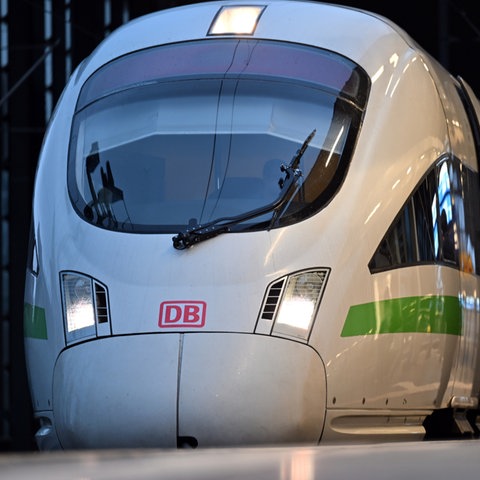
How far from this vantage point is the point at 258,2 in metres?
6.79

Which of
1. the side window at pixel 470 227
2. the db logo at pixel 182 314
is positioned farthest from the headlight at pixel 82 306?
the side window at pixel 470 227

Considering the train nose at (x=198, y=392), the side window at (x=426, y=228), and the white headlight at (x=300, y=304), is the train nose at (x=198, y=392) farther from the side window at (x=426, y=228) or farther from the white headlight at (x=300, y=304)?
the side window at (x=426, y=228)

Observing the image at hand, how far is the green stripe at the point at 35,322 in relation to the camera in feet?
18.5

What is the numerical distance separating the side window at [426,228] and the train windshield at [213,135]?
1.18 ft

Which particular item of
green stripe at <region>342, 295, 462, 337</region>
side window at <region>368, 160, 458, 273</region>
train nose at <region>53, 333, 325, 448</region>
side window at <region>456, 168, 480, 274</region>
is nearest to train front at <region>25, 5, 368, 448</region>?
train nose at <region>53, 333, 325, 448</region>

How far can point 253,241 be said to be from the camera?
5379 mm

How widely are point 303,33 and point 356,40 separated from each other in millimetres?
273

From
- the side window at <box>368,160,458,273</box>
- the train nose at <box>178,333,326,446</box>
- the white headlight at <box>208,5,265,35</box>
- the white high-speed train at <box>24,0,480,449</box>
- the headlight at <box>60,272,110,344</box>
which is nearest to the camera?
the train nose at <box>178,333,326,446</box>

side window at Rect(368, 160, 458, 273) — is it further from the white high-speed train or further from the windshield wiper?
the windshield wiper

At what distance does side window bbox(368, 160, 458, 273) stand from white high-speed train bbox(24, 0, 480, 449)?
14 millimetres

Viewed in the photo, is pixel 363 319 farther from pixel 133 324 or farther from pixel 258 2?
pixel 258 2

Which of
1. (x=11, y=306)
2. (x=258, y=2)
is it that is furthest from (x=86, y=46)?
(x=258, y=2)

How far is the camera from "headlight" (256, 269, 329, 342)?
5.16 m

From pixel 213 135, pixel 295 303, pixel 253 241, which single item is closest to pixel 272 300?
pixel 295 303
